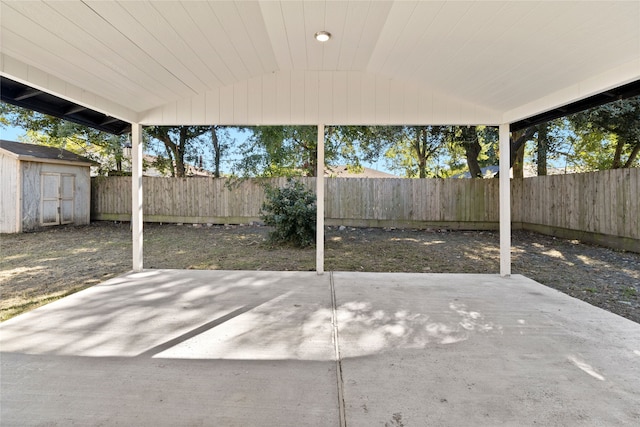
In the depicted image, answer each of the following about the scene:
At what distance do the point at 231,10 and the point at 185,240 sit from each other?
5715 mm

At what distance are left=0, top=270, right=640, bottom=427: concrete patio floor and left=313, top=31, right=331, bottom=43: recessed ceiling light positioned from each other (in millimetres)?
2699

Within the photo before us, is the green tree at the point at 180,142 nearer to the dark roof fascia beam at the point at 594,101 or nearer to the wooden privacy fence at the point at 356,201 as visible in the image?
the wooden privacy fence at the point at 356,201

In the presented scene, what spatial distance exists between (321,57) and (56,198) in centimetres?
892

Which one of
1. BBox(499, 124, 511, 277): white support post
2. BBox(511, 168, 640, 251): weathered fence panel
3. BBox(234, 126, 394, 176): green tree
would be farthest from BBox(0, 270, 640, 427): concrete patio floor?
BBox(234, 126, 394, 176): green tree

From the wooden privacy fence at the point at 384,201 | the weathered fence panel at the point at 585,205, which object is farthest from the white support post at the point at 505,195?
the wooden privacy fence at the point at 384,201

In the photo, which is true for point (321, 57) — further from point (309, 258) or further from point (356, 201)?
point (356, 201)

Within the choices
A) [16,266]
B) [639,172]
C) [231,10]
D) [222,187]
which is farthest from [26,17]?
[639,172]

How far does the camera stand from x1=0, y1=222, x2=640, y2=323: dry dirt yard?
398 cm

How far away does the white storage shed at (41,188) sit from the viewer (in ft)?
26.0

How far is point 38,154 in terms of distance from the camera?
848cm

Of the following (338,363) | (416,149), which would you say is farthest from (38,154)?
(416,149)

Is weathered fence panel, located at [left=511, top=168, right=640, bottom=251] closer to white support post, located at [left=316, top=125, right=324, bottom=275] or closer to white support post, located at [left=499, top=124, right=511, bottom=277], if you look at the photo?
white support post, located at [left=499, top=124, right=511, bottom=277]

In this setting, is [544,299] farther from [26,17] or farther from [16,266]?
[16,266]

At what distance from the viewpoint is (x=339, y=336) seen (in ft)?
8.50
